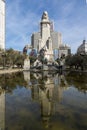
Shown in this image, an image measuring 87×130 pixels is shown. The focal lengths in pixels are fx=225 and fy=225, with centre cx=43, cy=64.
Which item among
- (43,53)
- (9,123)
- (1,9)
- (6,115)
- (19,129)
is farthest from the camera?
(1,9)

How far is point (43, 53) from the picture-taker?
531 feet

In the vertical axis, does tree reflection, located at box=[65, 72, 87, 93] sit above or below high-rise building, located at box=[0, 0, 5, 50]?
below

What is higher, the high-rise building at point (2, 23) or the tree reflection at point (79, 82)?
the high-rise building at point (2, 23)

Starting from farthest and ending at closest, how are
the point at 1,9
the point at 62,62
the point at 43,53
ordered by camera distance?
the point at 1,9 < the point at 43,53 < the point at 62,62

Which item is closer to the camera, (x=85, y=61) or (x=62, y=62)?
(x=85, y=61)

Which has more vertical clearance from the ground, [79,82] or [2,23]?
[2,23]

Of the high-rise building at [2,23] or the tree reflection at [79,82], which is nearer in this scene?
the tree reflection at [79,82]

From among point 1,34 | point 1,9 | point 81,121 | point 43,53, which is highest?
point 1,9

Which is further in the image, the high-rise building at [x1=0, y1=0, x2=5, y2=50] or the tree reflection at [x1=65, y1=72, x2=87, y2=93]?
→ the high-rise building at [x1=0, y1=0, x2=5, y2=50]

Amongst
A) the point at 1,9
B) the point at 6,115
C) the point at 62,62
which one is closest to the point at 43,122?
the point at 6,115

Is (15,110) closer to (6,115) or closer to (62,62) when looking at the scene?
(6,115)

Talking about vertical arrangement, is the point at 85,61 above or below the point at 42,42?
below

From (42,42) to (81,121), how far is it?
600ft

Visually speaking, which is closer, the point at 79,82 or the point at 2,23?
the point at 79,82
